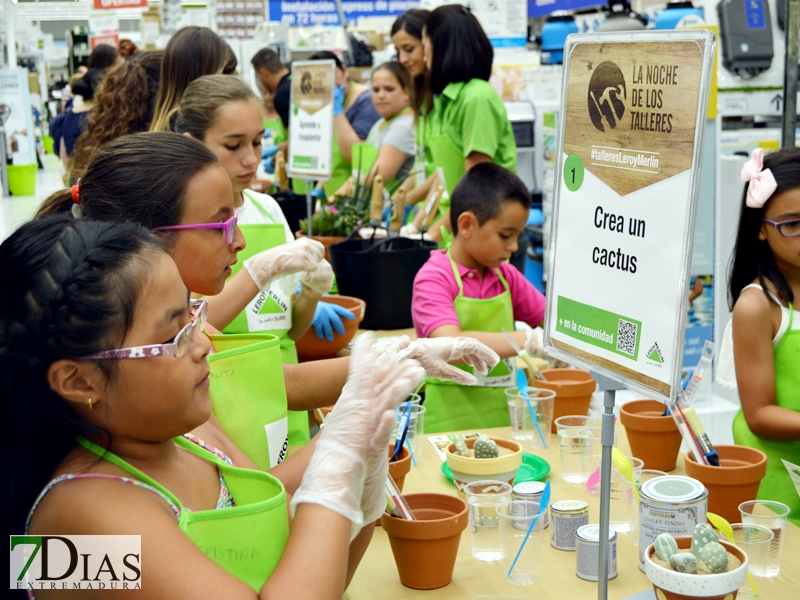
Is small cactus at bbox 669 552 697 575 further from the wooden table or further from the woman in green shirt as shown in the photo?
the woman in green shirt

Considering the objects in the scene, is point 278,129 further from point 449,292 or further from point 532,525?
point 532,525

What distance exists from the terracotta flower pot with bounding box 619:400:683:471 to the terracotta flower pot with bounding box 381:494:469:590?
589mm

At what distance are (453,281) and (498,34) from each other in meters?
6.64

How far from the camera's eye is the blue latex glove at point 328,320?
2768 millimetres

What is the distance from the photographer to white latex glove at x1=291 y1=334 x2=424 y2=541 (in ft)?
3.70

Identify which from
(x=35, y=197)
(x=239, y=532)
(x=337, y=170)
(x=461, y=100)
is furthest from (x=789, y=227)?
(x=35, y=197)

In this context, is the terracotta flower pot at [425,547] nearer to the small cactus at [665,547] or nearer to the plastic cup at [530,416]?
the small cactus at [665,547]

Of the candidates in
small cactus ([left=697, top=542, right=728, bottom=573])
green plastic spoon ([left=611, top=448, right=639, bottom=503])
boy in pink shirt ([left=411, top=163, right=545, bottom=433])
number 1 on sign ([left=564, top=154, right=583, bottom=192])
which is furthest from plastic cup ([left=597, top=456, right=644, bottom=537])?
boy in pink shirt ([left=411, top=163, right=545, bottom=433])

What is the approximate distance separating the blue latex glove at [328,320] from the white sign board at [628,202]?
4.83 ft

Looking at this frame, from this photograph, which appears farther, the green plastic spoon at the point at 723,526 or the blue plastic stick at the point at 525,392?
the blue plastic stick at the point at 525,392

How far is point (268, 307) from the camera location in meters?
2.34

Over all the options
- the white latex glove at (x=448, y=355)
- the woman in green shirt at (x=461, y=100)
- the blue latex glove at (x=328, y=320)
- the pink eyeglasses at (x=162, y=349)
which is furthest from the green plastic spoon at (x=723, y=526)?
the woman in green shirt at (x=461, y=100)

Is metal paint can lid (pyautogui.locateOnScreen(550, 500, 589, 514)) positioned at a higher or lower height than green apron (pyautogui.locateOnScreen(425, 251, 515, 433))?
higher

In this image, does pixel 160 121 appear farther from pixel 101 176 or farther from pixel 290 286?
pixel 101 176
